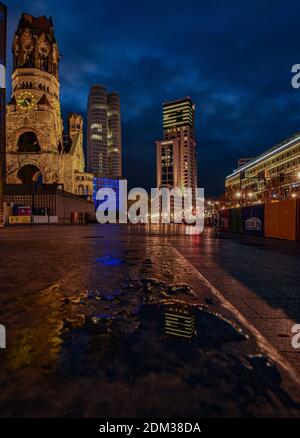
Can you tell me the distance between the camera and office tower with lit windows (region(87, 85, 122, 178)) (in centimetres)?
16800

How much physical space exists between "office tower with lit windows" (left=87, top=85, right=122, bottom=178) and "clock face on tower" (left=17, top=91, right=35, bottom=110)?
352ft

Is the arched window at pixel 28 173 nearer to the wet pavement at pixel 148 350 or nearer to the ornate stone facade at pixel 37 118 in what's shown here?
the ornate stone facade at pixel 37 118

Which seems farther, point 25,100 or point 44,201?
point 25,100

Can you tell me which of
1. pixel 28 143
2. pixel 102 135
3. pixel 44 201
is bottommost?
pixel 44 201

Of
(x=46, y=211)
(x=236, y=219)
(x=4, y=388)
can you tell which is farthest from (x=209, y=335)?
(x=46, y=211)

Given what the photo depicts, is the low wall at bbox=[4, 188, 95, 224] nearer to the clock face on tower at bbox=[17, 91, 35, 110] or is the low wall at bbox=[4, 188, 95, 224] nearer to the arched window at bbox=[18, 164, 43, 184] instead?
the arched window at bbox=[18, 164, 43, 184]

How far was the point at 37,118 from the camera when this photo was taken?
186 feet

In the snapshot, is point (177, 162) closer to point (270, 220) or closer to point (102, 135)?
point (102, 135)

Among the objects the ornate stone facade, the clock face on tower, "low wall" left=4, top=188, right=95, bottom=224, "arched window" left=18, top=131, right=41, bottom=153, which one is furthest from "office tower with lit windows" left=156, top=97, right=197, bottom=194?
"low wall" left=4, top=188, right=95, bottom=224

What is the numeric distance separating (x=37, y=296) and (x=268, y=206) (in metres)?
17.5

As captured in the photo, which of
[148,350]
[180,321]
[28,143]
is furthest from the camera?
[28,143]

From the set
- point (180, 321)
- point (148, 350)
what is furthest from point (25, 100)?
point (148, 350)

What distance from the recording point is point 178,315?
8.97ft

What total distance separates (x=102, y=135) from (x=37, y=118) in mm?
119208
